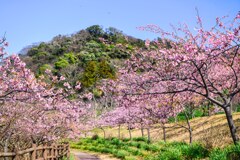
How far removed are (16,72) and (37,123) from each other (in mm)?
5000

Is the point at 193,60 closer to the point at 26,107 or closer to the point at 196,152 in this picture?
the point at 196,152

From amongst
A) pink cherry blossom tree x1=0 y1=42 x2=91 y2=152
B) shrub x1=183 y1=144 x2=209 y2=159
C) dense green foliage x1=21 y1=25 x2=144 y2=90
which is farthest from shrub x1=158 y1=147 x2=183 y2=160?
dense green foliage x1=21 y1=25 x2=144 y2=90

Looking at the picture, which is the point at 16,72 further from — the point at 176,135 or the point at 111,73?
the point at 111,73

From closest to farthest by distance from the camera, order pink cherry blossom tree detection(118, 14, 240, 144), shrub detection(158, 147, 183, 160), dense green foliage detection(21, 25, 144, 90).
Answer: pink cherry blossom tree detection(118, 14, 240, 144) → shrub detection(158, 147, 183, 160) → dense green foliage detection(21, 25, 144, 90)

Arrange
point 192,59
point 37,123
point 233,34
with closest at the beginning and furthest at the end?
1. point 233,34
2. point 192,59
3. point 37,123

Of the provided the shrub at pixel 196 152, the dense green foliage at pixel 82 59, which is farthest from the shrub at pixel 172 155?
the dense green foliage at pixel 82 59

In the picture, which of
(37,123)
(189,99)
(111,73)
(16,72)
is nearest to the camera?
(16,72)

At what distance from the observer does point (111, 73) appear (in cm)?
5991

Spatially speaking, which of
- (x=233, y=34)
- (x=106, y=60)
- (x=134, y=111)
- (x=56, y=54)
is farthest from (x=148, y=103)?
(x=56, y=54)

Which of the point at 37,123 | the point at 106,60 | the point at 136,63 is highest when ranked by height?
the point at 106,60

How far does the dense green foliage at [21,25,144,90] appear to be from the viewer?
58781 mm

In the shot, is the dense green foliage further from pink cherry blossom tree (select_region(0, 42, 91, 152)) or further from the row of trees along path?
the row of trees along path

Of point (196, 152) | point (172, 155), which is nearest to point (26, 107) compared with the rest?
point (172, 155)

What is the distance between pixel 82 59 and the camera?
236 feet
